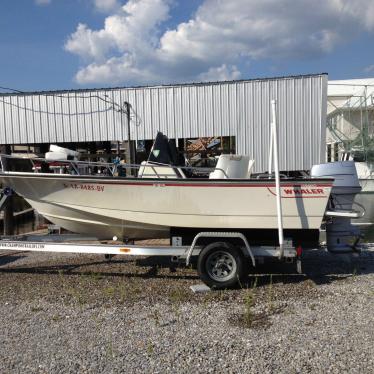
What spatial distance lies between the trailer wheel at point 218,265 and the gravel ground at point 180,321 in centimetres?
22

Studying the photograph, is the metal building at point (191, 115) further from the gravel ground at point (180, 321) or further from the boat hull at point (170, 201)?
the boat hull at point (170, 201)

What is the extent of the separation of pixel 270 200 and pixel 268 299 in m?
1.27

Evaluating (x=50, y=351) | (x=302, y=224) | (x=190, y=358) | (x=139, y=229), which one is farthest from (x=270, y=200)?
(x=50, y=351)

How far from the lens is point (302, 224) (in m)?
5.71

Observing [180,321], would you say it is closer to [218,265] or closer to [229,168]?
[218,265]

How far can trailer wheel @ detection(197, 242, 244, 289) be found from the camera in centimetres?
569

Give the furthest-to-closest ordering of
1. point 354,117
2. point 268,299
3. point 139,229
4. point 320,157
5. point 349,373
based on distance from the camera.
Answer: point 354,117
point 320,157
point 139,229
point 268,299
point 349,373

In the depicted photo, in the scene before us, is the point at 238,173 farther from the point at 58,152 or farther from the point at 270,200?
the point at 58,152

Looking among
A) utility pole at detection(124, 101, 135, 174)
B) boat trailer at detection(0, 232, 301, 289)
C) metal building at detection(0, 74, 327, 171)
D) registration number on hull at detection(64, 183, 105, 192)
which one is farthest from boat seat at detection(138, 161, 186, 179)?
metal building at detection(0, 74, 327, 171)

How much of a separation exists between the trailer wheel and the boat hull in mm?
305

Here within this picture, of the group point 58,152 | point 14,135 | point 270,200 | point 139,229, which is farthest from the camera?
point 14,135

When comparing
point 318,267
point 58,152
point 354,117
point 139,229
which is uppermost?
point 354,117

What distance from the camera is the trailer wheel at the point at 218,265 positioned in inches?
224

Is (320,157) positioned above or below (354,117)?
below
